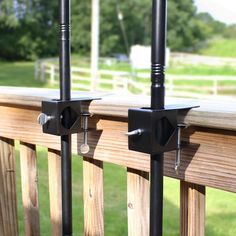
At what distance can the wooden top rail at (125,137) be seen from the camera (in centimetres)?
86

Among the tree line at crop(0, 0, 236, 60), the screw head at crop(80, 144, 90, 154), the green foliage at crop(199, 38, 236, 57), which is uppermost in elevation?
the tree line at crop(0, 0, 236, 60)

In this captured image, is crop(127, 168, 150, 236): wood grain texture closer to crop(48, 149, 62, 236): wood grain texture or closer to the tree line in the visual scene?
crop(48, 149, 62, 236): wood grain texture

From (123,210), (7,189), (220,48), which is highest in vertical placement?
(220,48)

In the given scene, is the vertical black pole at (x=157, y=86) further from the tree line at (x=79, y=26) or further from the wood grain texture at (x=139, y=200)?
the tree line at (x=79, y=26)

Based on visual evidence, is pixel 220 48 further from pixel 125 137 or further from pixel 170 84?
pixel 125 137

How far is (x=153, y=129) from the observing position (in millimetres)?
830

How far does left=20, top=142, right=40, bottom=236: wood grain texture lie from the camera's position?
1367mm

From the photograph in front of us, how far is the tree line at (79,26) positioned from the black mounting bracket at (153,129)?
25589 mm

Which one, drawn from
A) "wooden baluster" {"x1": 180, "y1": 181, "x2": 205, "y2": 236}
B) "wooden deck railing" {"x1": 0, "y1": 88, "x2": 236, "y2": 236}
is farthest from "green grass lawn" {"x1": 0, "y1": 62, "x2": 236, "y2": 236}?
"wooden baluster" {"x1": 180, "y1": 181, "x2": 205, "y2": 236}

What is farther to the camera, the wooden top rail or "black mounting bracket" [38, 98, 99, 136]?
"black mounting bracket" [38, 98, 99, 136]

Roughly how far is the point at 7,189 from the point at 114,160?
0.47m

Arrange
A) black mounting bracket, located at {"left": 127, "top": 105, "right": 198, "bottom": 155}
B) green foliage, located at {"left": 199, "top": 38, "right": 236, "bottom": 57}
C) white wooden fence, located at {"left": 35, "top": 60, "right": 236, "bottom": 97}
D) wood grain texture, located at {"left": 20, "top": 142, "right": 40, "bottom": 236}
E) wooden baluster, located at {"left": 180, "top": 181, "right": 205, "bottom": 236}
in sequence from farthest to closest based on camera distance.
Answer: green foliage, located at {"left": 199, "top": 38, "right": 236, "bottom": 57}, white wooden fence, located at {"left": 35, "top": 60, "right": 236, "bottom": 97}, wood grain texture, located at {"left": 20, "top": 142, "right": 40, "bottom": 236}, wooden baluster, located at {"left": 180, "top": 181, "right": 205, "bottom": 236}, black mounting bracket, located at {"left": 127, "top": 105, "right": 198, "bottom": 155}

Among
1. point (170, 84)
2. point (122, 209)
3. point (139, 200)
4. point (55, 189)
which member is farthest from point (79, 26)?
point (139, 200)

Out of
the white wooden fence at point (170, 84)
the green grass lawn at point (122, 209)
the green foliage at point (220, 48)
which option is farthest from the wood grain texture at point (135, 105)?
the green foliage at point (220, 48)
